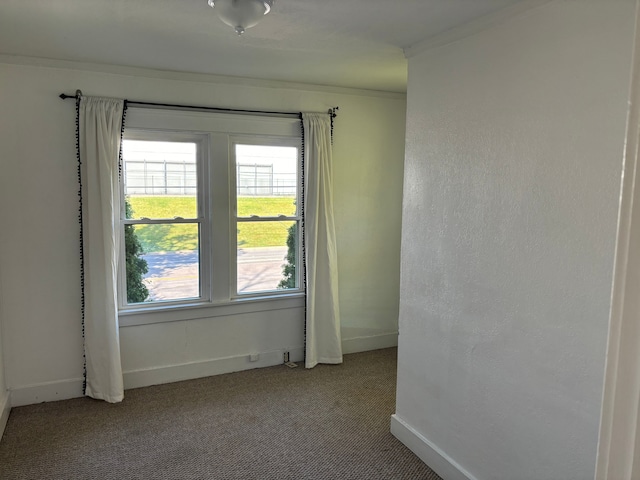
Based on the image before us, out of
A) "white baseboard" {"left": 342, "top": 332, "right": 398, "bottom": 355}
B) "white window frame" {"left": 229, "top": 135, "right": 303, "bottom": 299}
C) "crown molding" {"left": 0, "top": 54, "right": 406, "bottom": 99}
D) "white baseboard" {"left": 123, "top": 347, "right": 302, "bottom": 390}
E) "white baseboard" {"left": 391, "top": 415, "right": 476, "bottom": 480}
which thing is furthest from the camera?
"white baseboard" {"left": 342, "top": 332, "right": 398, "bottom": 355}

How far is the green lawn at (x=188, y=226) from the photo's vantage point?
12.5ft

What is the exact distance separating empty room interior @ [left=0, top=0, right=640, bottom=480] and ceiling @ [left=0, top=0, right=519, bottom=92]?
25 millimetres

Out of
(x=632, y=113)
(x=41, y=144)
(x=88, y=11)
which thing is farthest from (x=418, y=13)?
(x=41, y=144)

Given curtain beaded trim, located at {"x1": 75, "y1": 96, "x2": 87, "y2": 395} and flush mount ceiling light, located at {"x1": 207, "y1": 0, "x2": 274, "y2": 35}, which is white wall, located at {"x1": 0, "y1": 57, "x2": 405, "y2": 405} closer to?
curtain beaded trim, located at {"x1": 75, "y1": 96, "x2": 87, "y2": 395}

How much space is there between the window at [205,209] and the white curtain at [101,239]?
0.18m

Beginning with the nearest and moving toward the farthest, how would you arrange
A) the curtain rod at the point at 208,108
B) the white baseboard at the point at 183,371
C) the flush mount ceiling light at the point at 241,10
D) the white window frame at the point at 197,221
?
1. the flush mount ceiling light at the point at 241,10
2. the curtain rod at the point at 208,108
3. the white baseboard at the point at 183,371
4. the white window frame at the point at 197,221

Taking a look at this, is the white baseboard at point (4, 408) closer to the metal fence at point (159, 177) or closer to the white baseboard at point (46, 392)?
the white baseboard at point (46, 392)

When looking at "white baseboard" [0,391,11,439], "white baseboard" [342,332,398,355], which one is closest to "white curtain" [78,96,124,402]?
"white baseboard" [0,391,11,439]

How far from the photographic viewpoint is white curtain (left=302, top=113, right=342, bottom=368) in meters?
4.15

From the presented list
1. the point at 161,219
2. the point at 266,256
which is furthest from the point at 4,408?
the point at 266,256

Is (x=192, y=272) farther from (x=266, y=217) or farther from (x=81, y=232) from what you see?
(x=81, y=232)

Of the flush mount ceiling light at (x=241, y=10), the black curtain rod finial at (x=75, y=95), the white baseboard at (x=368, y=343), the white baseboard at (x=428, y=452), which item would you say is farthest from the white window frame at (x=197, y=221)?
the white baseboard at (x=428, y=452)

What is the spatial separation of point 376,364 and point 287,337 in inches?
33.5

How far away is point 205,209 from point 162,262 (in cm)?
56
